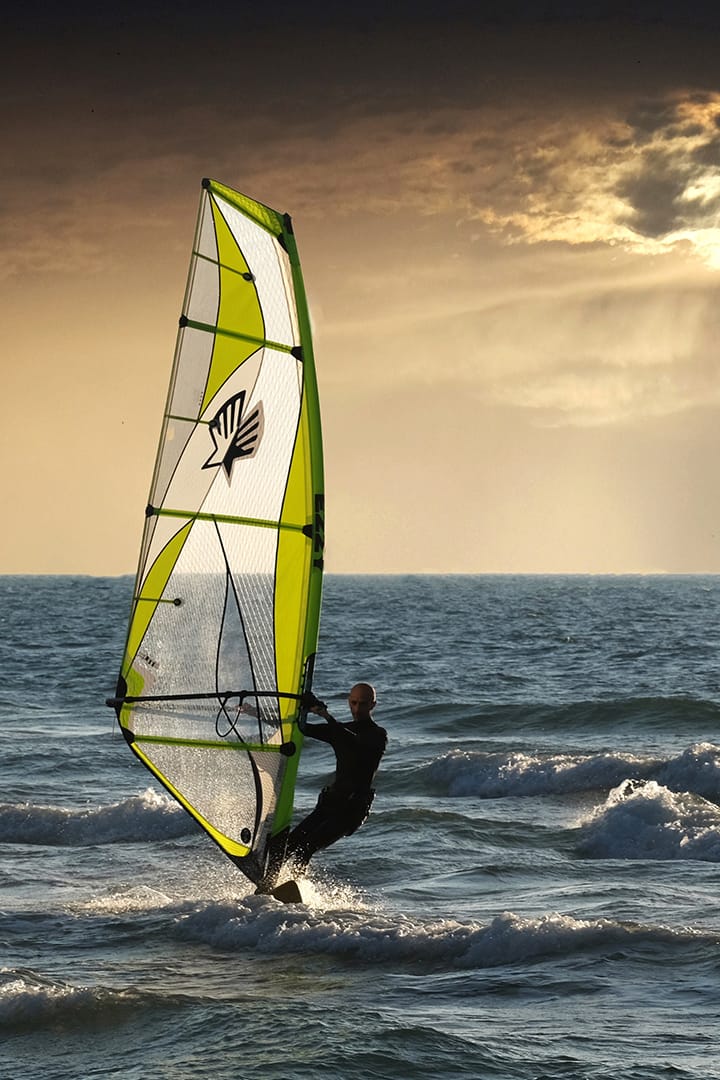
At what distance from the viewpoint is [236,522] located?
9.99 meters

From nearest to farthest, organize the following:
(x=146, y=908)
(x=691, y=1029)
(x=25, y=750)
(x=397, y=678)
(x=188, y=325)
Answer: (x=691, y=1029)
(x=188, y=325)
(x=146, y=908)
(x=25, y=750)
(x=397, y=678)

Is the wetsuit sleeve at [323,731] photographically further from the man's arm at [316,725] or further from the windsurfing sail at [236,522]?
the windsurfing sail at [236,522]

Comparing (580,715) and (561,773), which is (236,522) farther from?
(580,715)

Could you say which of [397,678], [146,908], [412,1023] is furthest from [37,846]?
[397,678]

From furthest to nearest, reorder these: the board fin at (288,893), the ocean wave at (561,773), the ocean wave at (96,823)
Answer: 1. the ocean wave at (561,773)
2. the ocean wave at (96,823)
3. the board fin at (288,893)

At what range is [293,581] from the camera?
10.1 metres

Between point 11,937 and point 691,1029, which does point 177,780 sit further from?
point 691,1029

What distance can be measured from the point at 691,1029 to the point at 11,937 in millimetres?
5135

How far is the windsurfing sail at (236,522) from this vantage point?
996 centimetres

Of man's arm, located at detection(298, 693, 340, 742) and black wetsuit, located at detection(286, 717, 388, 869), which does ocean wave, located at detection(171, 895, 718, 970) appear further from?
man's arm, located at detection(298, 693, 340, 742)

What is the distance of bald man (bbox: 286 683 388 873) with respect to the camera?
9477 mm

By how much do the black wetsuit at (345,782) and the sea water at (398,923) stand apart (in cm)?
91

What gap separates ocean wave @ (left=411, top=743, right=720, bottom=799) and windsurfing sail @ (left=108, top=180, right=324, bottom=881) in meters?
8.48

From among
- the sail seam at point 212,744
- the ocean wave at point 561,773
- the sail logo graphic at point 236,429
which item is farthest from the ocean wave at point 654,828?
the sail logo graphic at point 236,429
